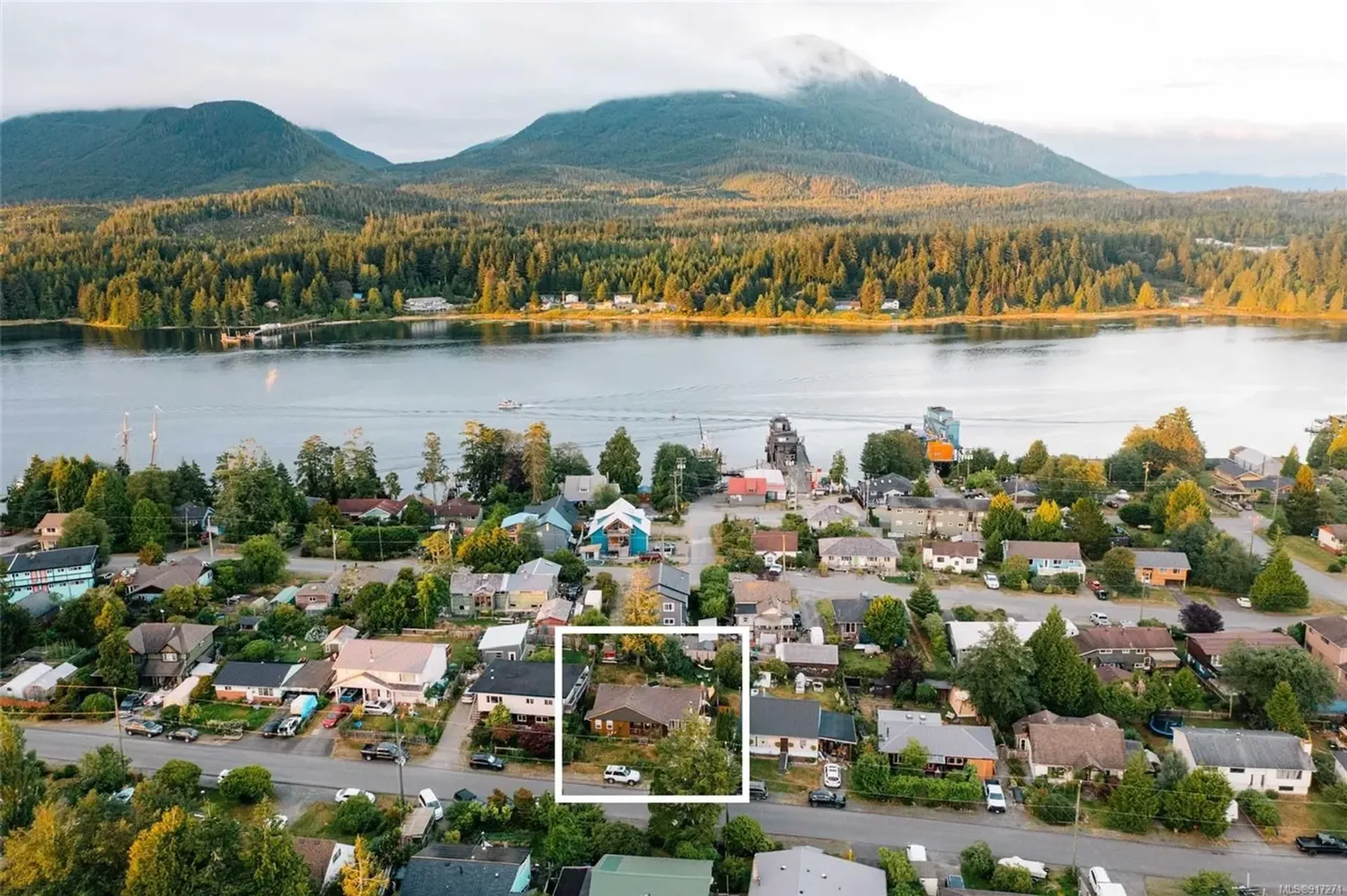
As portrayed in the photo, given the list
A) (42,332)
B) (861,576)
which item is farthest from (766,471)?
(42,332)

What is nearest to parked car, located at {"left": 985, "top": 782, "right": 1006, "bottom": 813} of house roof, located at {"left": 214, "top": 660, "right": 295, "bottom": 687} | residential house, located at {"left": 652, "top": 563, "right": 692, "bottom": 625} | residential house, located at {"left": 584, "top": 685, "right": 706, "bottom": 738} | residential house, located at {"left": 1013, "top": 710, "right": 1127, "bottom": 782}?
residential house, located at {"left": 1013, "top": 710, "right": 1127, "bottom": 782}

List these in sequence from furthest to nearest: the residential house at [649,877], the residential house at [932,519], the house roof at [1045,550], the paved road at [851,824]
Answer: the residential house at [932,519], the house roof at [1045,550], the paved road at [851,824], the residential house at [649,877]

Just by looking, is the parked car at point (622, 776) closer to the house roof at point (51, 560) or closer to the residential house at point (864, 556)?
the residential house at point (864, 556)

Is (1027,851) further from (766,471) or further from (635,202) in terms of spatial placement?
(635,202)

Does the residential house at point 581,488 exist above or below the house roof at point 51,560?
above

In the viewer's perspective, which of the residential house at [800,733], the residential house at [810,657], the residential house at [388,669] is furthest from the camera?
the residential house at [810,657]

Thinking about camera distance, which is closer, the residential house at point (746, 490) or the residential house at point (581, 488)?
the residential house at point (581, 488)

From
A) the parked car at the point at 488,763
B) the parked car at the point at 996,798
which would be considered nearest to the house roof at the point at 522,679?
the parked car at the point at 488,763
